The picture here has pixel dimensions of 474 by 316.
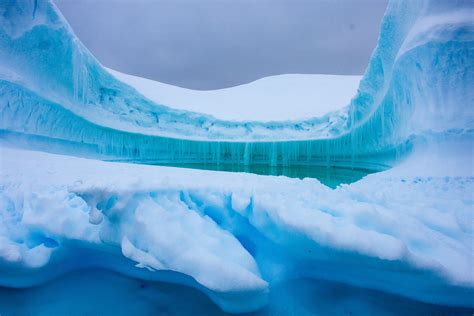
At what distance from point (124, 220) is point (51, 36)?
570 centimetres

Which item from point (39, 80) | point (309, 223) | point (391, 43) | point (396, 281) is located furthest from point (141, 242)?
point (39, 80)

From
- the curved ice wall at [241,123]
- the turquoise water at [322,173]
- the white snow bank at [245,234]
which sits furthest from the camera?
the turquoise water at [322,173]

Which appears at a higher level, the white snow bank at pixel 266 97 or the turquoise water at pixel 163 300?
the white snow bank at pixel 266 97

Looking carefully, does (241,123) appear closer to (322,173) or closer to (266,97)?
(322,173)

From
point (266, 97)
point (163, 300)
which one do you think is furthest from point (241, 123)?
point (163, 300)

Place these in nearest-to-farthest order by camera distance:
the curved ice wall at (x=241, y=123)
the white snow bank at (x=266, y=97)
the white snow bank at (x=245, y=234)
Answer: the white snow bank at (x=245, y=234)
the curved ice wall at (x=241, y=123)
the white snow bank at (x=266, y=97)

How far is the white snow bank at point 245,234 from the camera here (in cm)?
94

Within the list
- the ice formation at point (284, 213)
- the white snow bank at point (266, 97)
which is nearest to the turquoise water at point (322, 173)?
the ice formation at point (284, 213)

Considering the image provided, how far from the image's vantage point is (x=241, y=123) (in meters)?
10.2

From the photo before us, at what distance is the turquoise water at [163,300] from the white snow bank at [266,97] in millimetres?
8823

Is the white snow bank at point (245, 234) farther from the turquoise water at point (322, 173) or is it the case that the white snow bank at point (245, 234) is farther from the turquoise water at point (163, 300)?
the turquoise water at point (322, 173)

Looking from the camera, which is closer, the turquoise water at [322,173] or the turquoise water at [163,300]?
the turquoise water at [163,300]

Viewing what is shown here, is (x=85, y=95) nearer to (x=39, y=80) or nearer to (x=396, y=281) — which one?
(x=39, y=80)

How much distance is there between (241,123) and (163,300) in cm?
922
